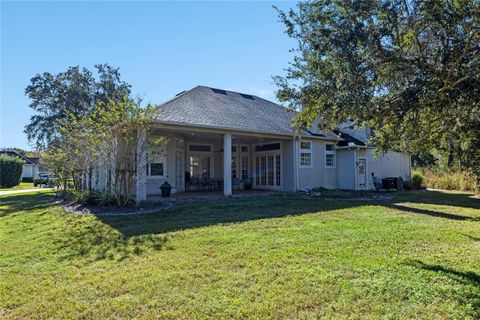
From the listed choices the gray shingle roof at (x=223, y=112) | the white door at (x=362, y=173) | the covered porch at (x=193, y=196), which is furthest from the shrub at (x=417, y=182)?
the covered porch at (x=193, y=196)

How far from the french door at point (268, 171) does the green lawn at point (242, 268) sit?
10.3 m

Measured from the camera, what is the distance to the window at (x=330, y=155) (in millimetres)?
20359

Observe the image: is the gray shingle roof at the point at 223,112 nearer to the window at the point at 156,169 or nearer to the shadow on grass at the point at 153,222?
the window at the point at 156,169

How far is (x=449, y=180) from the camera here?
21281 millimetres

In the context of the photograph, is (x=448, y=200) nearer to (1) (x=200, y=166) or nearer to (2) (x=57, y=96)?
(1) (x=200, y=166)

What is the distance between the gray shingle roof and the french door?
2220 millimetres

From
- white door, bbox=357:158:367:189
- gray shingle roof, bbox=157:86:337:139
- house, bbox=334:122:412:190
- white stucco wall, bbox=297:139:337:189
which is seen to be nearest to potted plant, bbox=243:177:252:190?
white stucco wall, bbox=297:139:337:189

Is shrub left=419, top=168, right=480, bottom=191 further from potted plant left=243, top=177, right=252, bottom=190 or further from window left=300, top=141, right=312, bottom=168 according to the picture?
potted plant left=243, top=177, right=252, bottom=190

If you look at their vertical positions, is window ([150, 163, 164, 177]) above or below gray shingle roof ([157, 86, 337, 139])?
below

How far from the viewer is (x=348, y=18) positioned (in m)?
5.64

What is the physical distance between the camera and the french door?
1973 cm

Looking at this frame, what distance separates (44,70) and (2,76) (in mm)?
20966

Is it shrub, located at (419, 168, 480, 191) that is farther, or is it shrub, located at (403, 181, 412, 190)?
shrub, located at (403, 181, 412, 190)

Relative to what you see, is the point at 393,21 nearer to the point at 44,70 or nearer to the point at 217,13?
the point at 217,13
